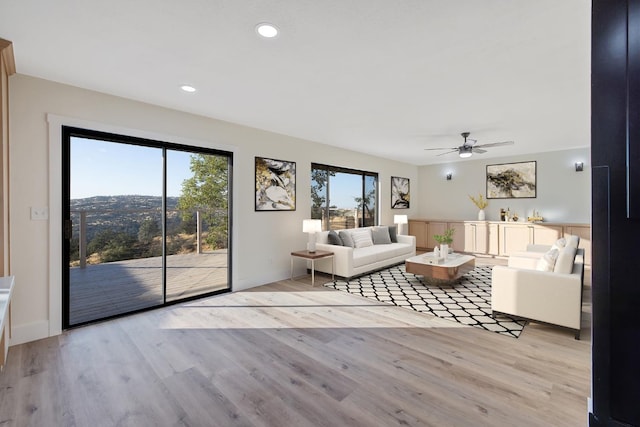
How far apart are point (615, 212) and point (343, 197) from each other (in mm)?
5717

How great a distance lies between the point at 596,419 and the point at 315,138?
4936mm

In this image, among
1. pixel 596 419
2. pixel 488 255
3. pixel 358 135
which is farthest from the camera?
pixel 488 255

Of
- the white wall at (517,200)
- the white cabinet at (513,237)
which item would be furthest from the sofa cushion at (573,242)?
the white wall at (517,200)

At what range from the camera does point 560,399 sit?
6.39 feet

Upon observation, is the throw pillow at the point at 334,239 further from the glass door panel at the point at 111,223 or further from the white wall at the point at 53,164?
the glass door panel at the point at 111,223

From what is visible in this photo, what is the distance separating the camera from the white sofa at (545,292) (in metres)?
2.83

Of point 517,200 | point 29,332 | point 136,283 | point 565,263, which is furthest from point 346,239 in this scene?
point 517,200

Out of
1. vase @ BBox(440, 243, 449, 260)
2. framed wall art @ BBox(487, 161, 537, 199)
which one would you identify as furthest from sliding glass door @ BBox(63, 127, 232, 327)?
framed wall art @ BBox(487, 161, 537, 199)

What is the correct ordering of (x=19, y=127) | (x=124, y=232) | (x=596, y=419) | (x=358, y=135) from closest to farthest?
(x=596, y=419), (x=19, y=127), (x=124, y=232), (x=358, y=135)

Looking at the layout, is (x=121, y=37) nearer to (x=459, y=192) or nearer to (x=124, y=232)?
(x=124, y=232)

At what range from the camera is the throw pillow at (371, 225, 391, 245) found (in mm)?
6344

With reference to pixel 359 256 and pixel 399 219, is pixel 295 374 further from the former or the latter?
pixel 399 219

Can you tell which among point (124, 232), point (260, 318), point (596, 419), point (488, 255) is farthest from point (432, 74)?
point (488, 255)

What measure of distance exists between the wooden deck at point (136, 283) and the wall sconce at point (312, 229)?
4.49ft
